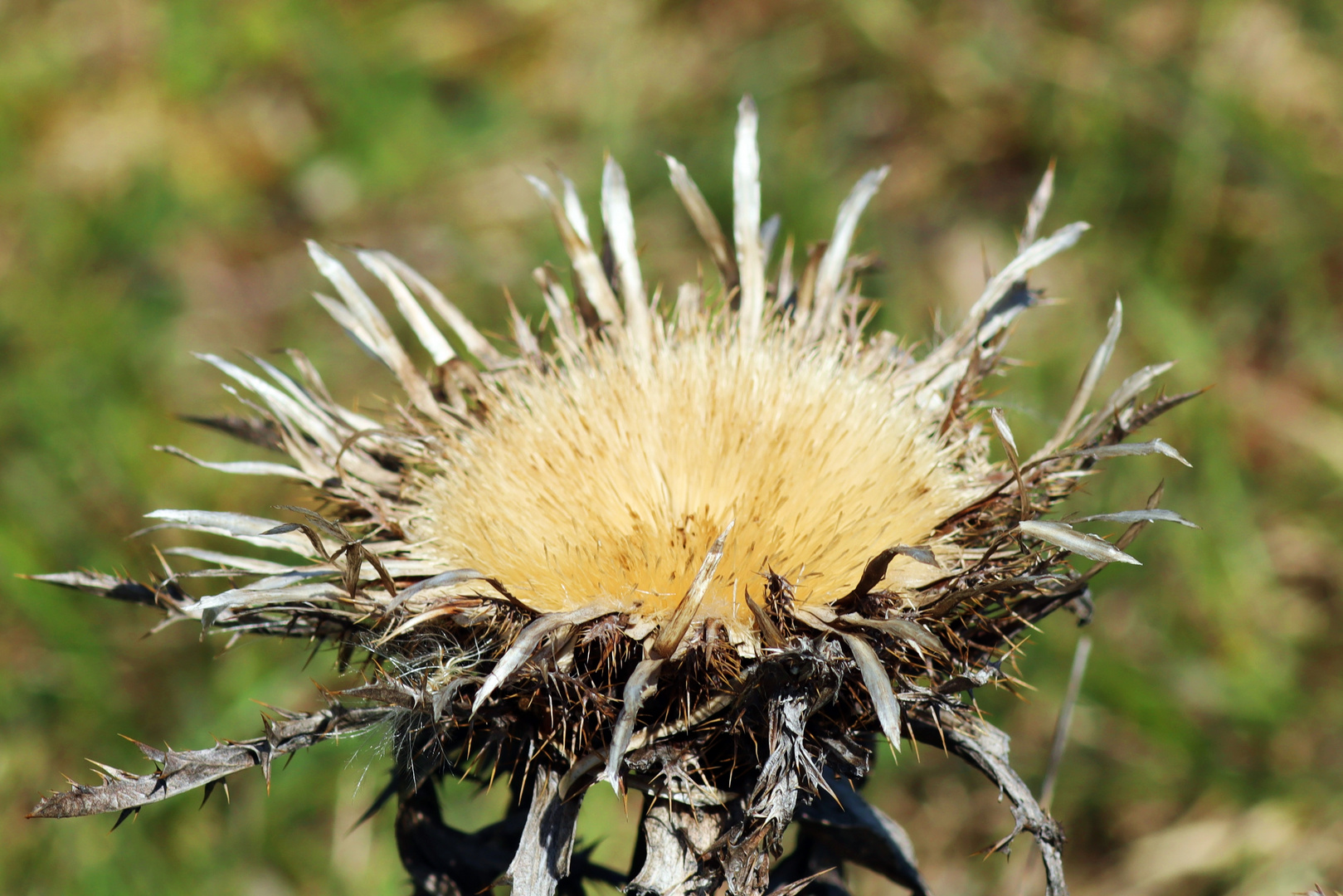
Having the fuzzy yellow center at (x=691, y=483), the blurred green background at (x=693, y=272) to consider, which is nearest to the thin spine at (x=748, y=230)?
the fuzzy yellow center at (x=691, y=483)

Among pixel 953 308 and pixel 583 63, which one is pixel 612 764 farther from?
pixel 583 63

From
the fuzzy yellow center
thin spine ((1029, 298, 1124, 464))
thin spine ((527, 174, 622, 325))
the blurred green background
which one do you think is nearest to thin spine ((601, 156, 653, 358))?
thin spine ((527, 174, 622, 325))

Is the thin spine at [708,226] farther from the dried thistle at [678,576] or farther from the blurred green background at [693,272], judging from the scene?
the blurred green background at [693,272]

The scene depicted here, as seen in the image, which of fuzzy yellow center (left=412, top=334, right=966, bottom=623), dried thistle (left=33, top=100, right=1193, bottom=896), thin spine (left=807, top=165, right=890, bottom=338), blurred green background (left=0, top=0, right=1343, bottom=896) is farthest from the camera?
blurred green background (left=0, top=0, right=1343, bottom=896)

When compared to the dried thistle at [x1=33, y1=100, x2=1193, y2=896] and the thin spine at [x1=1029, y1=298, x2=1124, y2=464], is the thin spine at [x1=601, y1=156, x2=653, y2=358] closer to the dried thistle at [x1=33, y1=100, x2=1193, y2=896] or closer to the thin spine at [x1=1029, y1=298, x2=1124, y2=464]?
the dried thistle at [x1=33, y1=100, x2=1193, y2=896]

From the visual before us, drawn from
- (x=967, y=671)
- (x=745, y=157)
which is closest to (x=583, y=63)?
(x=745, y=157)

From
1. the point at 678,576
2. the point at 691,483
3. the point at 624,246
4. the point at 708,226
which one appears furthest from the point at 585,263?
the point at 678,576

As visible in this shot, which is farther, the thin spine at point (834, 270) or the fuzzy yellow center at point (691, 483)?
the thin spine at point (834, 270)
